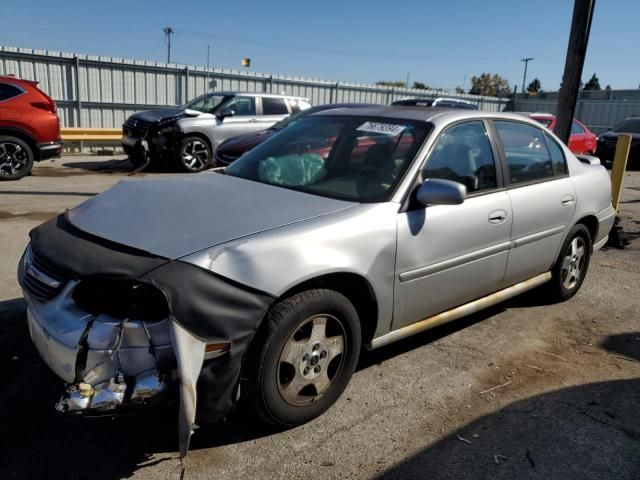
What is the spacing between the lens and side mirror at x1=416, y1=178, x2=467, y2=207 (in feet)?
10.2

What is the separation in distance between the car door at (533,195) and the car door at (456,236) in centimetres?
16

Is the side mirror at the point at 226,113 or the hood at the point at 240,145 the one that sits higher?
the side mirror at the point at 226,113

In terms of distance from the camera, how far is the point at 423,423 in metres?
3.02

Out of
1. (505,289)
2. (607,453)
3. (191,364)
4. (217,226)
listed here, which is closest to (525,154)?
(505,289)

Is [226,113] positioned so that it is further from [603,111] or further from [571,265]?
[603,111]

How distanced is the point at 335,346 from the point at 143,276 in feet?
3.75

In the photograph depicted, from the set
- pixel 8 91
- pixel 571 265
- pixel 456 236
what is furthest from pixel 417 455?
pixel 8 91

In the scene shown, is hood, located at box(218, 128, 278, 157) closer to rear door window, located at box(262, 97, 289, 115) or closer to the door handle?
rear door window, located at box(262, 97, 289, 115)

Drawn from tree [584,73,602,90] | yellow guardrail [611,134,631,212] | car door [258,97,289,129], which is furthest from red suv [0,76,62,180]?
tree [584,73,602,90]

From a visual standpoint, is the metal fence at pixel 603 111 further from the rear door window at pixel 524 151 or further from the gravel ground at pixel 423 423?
the gravel ground at pixel 423 423

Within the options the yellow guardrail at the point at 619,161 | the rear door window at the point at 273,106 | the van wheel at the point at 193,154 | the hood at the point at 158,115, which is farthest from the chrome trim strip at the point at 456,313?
the hood at the point at 158,115

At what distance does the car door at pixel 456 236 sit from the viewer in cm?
324

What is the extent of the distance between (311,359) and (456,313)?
4.38ft

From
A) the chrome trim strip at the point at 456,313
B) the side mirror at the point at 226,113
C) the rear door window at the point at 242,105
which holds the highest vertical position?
the rear door window at the point at 242,105
